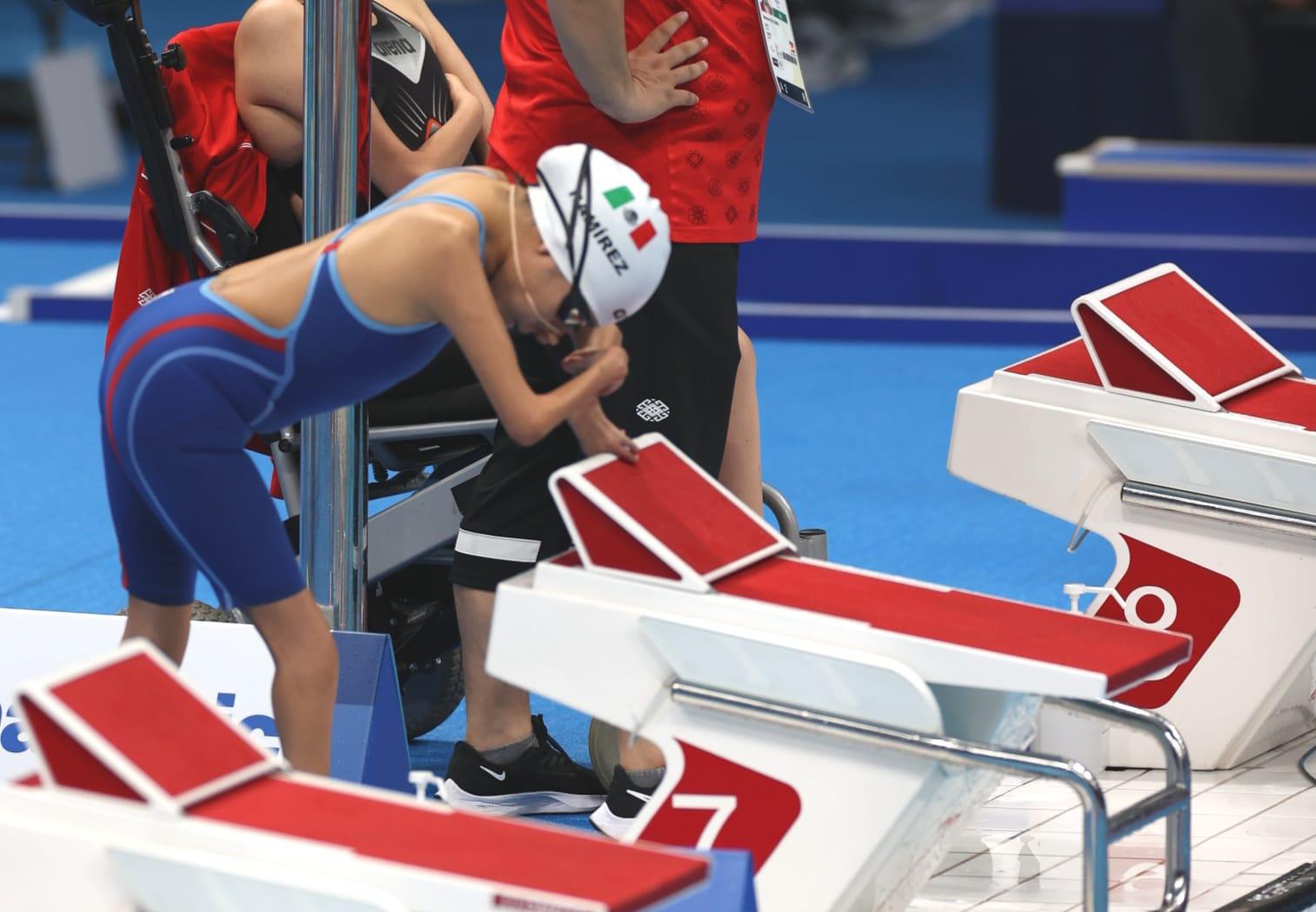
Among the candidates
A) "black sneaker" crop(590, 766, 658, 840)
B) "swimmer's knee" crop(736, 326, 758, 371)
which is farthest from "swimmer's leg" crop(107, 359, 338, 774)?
"swimmer's knee" crop(736, 326, 758, 371)

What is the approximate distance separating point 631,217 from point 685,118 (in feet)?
2.13

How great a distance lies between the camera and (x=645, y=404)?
324 cm

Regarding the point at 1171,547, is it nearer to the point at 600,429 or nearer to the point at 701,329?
the point at 701,329

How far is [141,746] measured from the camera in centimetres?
214

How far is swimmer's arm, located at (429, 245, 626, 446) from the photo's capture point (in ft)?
8.43

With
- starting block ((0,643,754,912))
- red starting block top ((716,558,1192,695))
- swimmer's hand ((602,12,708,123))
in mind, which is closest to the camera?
starting block ((0,643,754,912))

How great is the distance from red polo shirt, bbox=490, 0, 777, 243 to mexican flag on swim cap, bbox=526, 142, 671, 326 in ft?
1.83

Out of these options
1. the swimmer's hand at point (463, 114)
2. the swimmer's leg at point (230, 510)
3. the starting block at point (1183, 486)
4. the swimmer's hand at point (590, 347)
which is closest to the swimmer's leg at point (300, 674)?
the swimmer's leg at point (230, 510)

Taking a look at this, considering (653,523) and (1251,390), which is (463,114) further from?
(1251,390)

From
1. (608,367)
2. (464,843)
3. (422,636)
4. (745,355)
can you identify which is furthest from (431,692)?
(464,843)

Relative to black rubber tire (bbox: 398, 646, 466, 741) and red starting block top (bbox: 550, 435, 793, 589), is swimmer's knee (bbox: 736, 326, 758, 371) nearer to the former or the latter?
red starting block top (bbox: 550, 435, 793, 589)

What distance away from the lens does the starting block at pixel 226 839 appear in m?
1.95

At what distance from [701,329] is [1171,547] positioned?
95 centimetres

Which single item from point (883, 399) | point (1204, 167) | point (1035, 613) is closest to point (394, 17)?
point (1035, 613)
